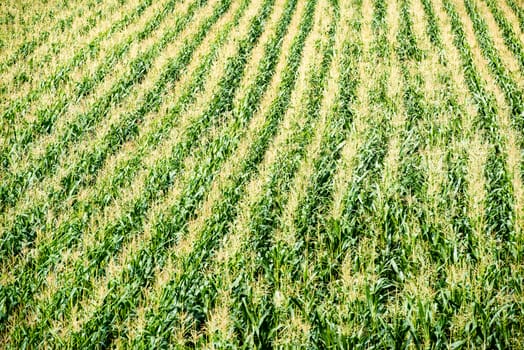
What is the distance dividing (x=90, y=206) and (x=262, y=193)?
8.48ft

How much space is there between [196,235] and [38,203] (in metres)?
2.55

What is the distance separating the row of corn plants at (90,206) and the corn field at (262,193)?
3cm

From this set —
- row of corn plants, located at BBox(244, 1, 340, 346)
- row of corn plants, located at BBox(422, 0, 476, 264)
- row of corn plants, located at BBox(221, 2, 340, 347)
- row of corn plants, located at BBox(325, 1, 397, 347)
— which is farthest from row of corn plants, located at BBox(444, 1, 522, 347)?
row of corn plants, located at BBox(221, 2, 340, 347)


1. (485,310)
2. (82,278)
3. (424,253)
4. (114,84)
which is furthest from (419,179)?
(114,84)

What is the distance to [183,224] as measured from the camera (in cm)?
625

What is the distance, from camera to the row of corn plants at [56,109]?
794 centimetres

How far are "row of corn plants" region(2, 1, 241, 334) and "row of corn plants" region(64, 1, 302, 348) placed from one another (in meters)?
0.53

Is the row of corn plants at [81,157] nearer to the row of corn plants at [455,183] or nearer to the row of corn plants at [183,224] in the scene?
the row of corn plants at [183,224]

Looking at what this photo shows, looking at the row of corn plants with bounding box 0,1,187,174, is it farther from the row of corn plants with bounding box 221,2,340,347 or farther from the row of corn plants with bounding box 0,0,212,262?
the row of corn plants with bounding box 221,2,340,347

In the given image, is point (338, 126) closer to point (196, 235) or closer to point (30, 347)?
point (196, 235)

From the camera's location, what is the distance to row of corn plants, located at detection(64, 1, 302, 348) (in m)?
4.93

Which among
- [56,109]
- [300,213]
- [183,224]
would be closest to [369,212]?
[300,213]

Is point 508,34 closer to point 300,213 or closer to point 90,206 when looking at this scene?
point 300,213

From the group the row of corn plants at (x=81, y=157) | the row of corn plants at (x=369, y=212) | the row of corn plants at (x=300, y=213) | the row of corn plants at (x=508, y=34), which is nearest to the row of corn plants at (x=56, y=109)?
the row of corn plants at (x=81, y=157)
